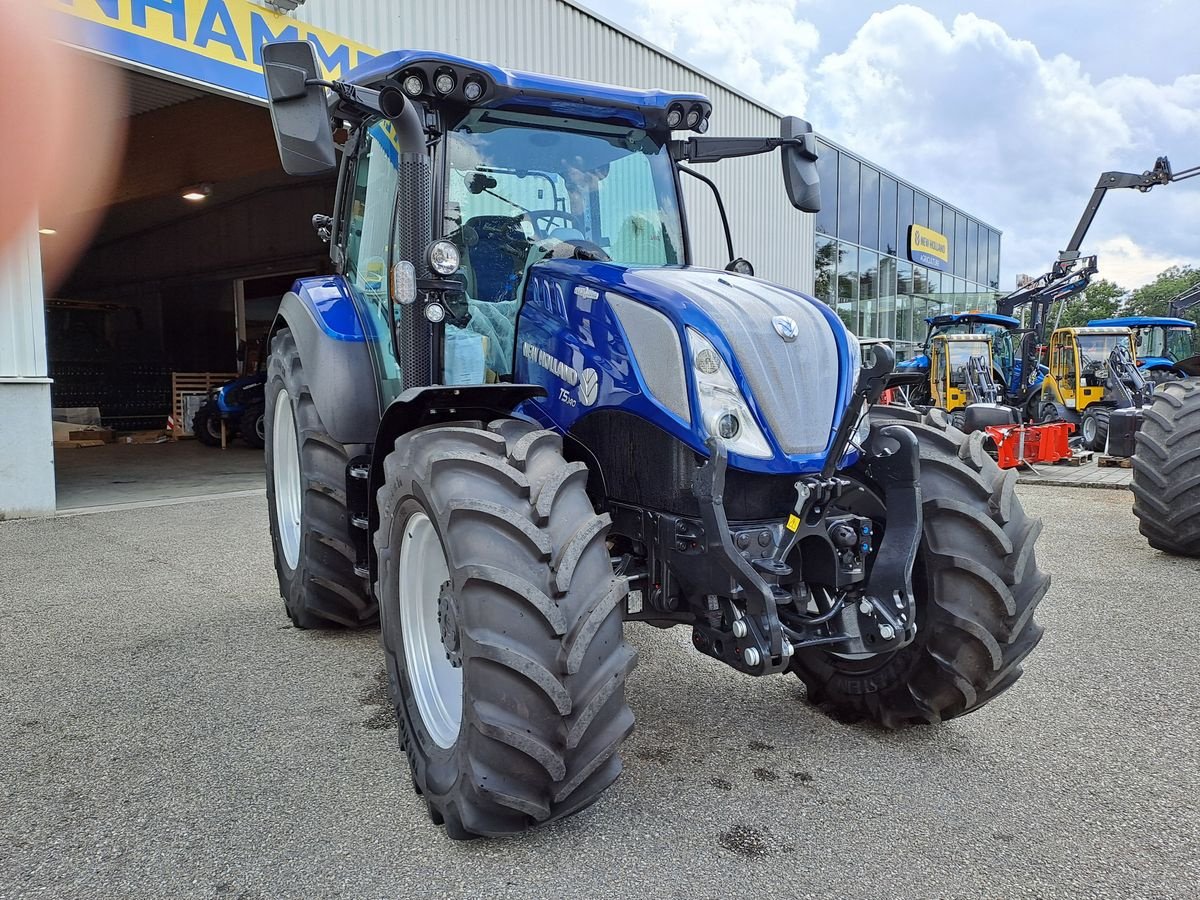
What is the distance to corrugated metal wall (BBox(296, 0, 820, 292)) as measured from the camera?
29.3 feet

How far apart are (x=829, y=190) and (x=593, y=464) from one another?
1805cm

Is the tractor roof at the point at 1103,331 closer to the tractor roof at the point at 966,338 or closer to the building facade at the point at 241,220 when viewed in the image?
the tractor roof at the point at 966,338

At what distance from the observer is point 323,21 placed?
27.3 feet

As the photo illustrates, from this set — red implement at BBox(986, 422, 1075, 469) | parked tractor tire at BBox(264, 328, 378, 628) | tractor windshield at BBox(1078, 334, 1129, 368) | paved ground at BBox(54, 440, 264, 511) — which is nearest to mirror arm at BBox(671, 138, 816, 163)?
parked tractor tire at BBox(264, 328, 378, 628)

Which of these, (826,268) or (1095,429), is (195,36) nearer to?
(1095,429)

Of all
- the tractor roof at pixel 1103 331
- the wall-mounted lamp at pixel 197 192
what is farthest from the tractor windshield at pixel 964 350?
the wall-mounted lamp at pixel 197 192

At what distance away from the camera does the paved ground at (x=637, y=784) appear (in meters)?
2.21

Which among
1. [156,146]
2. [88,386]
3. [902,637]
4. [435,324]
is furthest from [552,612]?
[88,386]

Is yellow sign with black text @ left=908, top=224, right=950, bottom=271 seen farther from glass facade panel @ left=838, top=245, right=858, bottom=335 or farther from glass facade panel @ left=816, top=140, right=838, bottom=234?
glass facade panel @ left=816, top=140, right=838, bottom=234

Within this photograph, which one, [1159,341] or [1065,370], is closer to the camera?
[1065,370]

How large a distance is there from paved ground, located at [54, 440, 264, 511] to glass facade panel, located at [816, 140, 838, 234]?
41.9 ft

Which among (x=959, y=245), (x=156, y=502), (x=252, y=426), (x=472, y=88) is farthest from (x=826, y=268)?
(x=472, y=88)

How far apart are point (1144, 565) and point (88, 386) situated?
2044 cm

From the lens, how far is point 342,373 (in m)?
3.54
